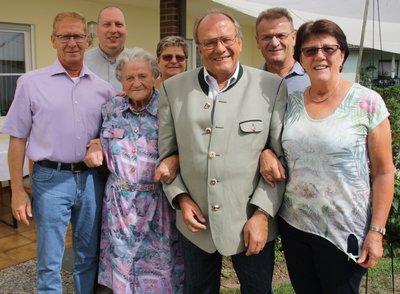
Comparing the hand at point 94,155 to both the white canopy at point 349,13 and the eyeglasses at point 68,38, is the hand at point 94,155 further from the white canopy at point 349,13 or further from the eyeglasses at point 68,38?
the white canopy at point 349,13

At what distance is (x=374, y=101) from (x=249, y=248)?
87 centimetres

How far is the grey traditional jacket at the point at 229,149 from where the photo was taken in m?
1.94

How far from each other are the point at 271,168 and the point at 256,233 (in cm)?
32

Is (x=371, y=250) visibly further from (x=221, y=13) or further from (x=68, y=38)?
(x=68, y=38)

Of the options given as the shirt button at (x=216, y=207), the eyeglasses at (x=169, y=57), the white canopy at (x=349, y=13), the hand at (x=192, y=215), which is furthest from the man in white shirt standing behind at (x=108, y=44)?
the white canopy at (x=349, y=13)

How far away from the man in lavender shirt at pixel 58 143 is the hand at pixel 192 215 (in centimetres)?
58

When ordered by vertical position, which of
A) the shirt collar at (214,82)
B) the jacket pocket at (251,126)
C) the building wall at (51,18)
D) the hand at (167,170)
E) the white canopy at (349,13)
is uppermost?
the building wall at (51,18)

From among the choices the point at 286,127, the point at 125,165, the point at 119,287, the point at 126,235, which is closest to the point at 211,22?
the point at 286,127

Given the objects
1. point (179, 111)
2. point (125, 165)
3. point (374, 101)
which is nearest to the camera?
point (374, 101)

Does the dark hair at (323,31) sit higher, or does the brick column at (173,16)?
the brick column at (173,16)

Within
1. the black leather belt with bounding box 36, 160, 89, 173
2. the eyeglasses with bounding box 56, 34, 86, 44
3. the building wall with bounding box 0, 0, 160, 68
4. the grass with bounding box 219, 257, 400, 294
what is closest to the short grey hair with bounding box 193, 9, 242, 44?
the eyeglasses with bounding box 56, 34, 86, 44

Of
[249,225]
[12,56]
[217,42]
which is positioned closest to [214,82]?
[217,42]

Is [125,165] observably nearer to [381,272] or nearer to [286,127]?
[286,127]

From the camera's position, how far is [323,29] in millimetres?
1756
